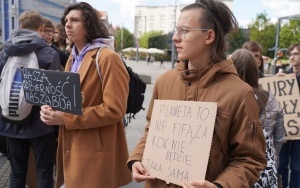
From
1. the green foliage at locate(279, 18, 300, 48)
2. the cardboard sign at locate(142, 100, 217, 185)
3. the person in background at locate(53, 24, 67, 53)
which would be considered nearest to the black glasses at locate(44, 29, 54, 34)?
the person in background at locate(53, 24, 67, 53)

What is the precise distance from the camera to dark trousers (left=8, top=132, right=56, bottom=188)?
9.30ft

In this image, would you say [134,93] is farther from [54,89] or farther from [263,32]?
[263,32]

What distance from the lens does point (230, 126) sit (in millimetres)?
1493

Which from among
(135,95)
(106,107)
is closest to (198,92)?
(106,107)

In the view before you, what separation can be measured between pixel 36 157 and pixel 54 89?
94 centimetres

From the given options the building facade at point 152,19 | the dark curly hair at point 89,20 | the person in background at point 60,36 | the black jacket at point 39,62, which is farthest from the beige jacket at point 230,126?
the building facade at point 152,19

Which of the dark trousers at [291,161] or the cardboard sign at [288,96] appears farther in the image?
the dark trousers at [291,161]

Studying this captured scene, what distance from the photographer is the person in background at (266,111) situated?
2202mm

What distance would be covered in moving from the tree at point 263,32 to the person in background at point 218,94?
41.1m

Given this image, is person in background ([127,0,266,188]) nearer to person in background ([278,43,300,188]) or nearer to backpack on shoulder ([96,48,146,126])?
backpack on shoulder ([96,48,146,126])

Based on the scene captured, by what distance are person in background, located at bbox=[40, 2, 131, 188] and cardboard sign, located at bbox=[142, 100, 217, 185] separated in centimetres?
65

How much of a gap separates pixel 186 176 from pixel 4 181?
318 cm

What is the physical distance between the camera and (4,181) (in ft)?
12.9

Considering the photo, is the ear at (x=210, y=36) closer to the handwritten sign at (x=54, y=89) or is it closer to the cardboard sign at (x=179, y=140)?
the cardboard sign at (x=179, y=140)
